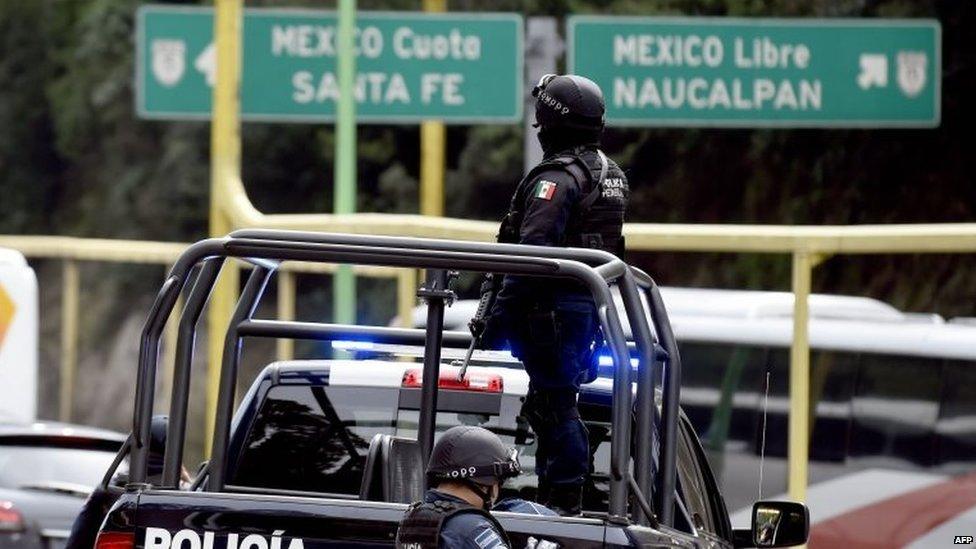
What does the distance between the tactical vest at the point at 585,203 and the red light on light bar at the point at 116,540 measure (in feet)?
4.78

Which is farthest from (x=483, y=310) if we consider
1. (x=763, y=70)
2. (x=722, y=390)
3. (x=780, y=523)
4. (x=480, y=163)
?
(x=480, y=163)

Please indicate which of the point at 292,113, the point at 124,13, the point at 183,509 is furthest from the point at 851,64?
the point at 124,13

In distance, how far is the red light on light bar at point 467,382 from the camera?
6.69 meters

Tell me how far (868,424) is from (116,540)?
7917 millimetres

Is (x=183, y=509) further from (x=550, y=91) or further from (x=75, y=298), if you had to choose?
(x=75, y=298)

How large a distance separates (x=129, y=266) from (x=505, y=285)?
82.3ft

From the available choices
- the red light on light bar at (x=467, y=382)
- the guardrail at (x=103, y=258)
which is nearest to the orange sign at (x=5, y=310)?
the guardrail at (x=103, y=258)

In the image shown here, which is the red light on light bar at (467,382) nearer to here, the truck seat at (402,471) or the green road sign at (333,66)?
the truck seat at (402,471)

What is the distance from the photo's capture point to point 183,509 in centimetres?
544

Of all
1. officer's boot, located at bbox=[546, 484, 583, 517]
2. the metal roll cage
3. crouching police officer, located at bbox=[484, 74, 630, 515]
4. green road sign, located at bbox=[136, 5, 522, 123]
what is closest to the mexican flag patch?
crouching police officer, located at bbox=[484, 74, 630, 515]

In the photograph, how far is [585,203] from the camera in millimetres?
6344

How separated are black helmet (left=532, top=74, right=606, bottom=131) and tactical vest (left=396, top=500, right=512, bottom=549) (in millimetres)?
1814

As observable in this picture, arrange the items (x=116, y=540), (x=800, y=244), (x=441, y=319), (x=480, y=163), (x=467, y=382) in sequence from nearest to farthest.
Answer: (x=116, y=540) < (x=441, y=319) < (x=467, y=382) < (x=800, y=244) < (x=480, y=163)

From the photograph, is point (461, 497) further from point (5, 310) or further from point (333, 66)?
point (5, 310)
